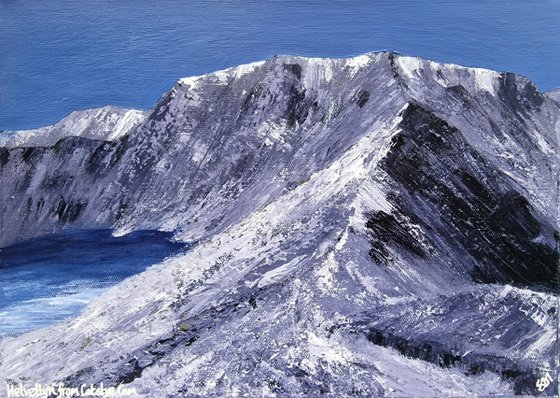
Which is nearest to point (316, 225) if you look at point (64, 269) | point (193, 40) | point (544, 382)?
point (544, 382)

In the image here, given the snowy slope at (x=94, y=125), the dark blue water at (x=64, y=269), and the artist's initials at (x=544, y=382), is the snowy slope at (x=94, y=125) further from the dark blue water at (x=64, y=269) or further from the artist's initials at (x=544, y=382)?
the artist's initials at (x=544, y=382)

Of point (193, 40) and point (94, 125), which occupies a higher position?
point (193, 40)

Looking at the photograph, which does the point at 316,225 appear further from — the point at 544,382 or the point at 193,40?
the point at 193,40

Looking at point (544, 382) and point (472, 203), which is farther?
point (472, 203)

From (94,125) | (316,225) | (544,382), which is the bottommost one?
(544,382)

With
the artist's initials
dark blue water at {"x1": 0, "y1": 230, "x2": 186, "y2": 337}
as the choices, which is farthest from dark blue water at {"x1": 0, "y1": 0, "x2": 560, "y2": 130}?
the artist's initials

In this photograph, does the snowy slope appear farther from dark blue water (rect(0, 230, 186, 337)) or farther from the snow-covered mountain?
dark blue water (rect(0, 230, 186, 337))

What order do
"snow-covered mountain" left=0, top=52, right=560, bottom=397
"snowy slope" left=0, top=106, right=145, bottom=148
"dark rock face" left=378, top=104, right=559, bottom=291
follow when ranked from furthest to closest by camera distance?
1. "snowy slope" left=0, top=106, right=145, bottom=148
2. "dark rock face" left=378, top=104, right=559, bottom=291
3. "snow-covered mountain" left=0, top=52, right=560, bottom=397
